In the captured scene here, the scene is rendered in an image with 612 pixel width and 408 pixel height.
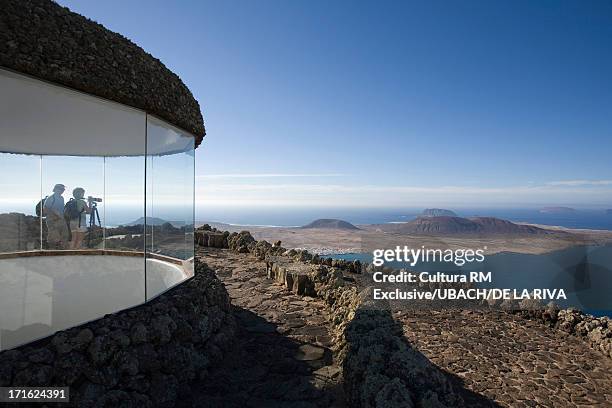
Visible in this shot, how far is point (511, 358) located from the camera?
7.28 meters

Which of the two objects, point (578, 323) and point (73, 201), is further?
point (578, 323)

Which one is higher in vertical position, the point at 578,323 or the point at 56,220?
the point at 56,220

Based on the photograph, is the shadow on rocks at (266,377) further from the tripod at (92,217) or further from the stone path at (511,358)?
the tripod at (92,217)

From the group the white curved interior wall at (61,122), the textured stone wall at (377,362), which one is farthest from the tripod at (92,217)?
the textured stone wall at (377,362)

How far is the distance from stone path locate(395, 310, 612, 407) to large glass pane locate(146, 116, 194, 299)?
5.59 meters

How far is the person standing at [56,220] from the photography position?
5.31m

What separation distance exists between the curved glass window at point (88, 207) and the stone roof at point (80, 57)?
0.87ft

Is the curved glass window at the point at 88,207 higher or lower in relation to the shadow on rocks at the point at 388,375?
higher

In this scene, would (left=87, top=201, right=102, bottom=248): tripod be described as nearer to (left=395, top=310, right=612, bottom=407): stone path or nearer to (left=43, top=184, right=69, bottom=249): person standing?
(left=43, top=184, right=69, bottom=249): person standing

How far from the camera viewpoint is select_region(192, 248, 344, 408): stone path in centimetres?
485

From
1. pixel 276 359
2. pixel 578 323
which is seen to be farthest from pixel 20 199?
pixel 578 323

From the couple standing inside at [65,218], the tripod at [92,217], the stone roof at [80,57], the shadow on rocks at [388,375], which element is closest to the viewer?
the stone roof at [80,57]

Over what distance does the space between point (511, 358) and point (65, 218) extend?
8.98m

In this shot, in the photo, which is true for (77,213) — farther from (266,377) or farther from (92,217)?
(266,377)
